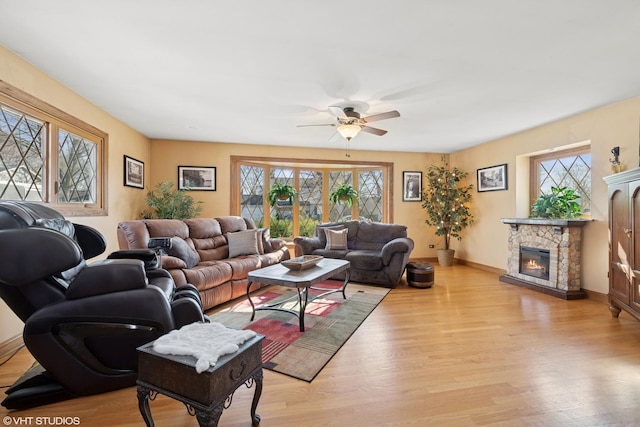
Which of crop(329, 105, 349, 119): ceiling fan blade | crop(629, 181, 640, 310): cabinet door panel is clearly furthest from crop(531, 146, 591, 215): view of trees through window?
crop(329, 105, 349, 119): ceiling fan blade

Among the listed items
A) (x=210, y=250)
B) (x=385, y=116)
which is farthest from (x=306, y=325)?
(x=385, y=116)

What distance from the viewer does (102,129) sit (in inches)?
145

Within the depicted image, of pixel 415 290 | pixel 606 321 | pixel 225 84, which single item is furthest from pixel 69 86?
pixel 606 321

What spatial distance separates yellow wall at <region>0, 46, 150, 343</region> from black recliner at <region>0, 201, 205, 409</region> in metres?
1.05

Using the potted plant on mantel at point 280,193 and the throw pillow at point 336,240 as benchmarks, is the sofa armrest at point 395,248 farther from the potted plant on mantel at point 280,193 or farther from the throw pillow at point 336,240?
the potted plant on mantel at point 280,193

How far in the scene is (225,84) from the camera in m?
2.93

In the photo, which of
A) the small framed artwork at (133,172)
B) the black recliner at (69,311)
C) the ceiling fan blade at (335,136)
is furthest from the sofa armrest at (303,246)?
the black recliner at (69,311)

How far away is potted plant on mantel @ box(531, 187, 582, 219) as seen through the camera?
12.9 ft

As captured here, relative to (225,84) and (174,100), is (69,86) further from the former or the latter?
(225,84)

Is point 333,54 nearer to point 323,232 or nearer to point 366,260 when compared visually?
point 366,260

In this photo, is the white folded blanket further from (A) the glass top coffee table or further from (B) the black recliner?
(A) the glass top coffee table

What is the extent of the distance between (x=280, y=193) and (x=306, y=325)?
3381 millimetres

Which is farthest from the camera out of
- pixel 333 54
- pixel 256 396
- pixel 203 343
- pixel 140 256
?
pixel 140 256

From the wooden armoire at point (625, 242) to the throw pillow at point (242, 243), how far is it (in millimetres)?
4106
